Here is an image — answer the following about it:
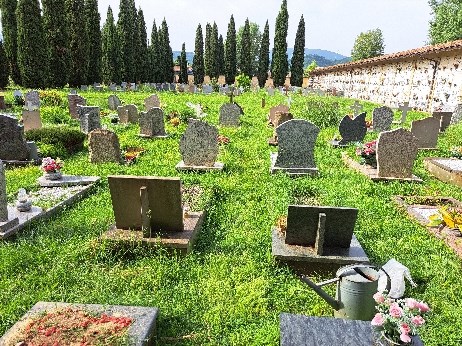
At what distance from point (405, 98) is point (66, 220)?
78.4 feet

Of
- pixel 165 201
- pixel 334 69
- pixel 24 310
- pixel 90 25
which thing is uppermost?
pixel 90 25

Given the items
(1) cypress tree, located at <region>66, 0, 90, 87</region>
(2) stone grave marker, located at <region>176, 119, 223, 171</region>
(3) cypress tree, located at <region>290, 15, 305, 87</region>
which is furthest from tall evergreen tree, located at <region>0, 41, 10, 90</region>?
(3) cypress tree, located at <region>290, 15, 305, 87</region>

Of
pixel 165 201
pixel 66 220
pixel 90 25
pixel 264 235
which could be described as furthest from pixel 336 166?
pixel 90 25

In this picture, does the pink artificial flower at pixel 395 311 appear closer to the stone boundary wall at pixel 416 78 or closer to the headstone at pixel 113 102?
the headstone at pixel 113 102

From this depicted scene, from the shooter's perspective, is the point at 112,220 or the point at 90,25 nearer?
the point at 112,220

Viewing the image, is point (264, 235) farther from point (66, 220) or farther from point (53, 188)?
point (53, 188)

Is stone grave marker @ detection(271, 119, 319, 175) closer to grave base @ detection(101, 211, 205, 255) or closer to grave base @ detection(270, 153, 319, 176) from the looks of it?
grave base @ detection(270, 153, 319, 176)

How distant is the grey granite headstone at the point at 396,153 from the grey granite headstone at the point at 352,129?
13.2 feet

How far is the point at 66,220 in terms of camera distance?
239 inches

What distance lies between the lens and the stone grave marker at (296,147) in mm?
8258

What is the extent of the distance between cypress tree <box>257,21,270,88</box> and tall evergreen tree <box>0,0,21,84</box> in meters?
30.2

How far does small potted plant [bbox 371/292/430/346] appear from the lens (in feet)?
7.42

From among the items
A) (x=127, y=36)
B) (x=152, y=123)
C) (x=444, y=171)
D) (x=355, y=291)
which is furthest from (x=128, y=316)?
(x=127, y=36)

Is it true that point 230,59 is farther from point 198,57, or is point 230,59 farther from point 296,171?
point 296,171
